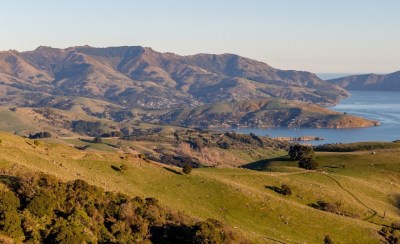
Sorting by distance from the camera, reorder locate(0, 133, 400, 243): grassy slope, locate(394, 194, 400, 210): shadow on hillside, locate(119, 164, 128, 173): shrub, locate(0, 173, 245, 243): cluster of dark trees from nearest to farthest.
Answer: locate(0, 173, 245, 243): cluster of dark trees < locate(0, 133, 400, 243): grassy slope < locate(119, 164, 128, 173): shrub < locate(394, 194, 400, 210): shadow on hillside

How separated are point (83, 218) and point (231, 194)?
28070mm

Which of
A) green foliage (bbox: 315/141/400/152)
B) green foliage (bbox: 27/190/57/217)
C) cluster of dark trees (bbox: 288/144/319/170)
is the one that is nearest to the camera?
green foliage (bbox: 27/190/57/217)

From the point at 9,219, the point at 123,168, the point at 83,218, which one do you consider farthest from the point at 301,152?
the point at 9,219

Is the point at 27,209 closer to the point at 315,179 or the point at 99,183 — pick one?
the point at 99,183

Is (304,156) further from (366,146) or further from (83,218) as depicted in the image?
(83,218)

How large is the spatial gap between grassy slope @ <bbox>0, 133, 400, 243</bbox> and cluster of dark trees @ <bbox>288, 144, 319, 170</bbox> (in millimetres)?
25049

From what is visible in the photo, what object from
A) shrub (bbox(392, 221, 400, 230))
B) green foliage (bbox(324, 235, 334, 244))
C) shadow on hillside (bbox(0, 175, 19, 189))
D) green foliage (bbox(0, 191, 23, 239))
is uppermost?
shadow on hillside (bbox(0, 175, 19, 189))

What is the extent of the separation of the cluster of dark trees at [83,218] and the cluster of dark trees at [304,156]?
66.9 meters

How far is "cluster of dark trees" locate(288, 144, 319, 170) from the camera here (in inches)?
4303

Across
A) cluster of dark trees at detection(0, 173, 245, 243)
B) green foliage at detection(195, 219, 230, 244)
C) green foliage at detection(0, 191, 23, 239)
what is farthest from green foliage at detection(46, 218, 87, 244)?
green foliage at detection(195, 219, 230, 244)

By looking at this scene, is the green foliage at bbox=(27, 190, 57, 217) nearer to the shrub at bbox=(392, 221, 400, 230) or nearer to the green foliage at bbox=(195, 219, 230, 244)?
the green foliage at bbox=(195, 219, 230, 244)

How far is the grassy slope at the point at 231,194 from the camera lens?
55406 mm

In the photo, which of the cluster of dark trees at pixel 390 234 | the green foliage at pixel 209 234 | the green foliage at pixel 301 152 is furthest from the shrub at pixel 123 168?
the green foliage at pixel 301 152

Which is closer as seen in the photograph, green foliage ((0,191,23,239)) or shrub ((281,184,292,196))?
green foliage ((0,191,23,239))
